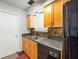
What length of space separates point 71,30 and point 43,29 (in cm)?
244

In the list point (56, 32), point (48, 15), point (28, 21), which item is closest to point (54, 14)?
point (48, 15)

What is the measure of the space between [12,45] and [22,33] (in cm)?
82

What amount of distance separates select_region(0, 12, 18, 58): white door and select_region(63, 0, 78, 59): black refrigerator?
3158mm

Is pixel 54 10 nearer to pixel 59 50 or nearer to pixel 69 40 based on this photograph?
pixel 59 50

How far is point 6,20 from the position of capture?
11.8ft

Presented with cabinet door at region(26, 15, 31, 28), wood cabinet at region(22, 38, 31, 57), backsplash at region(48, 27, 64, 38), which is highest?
cabinet door at region(26, 15, 31, 28)

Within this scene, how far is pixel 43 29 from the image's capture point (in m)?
3.25

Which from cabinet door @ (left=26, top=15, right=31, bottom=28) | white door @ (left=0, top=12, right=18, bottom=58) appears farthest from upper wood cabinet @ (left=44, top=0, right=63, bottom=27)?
white door @ (left=0, top=12, right=18, bottom=58)

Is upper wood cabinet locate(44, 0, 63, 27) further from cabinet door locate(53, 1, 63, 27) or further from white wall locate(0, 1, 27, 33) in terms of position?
white wall locate(0, 1, 27, 33)

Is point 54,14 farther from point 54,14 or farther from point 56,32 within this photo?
point 56,32

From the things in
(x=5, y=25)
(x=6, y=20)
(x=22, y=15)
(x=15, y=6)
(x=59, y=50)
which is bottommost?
(x=59, y=50)

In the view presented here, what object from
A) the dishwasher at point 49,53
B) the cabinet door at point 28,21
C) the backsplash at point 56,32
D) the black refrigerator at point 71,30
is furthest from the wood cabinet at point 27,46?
the black refrigerator at point 71,30

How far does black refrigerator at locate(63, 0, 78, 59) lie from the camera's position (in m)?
0.77

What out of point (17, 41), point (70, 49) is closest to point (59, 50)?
point (70, 49)
